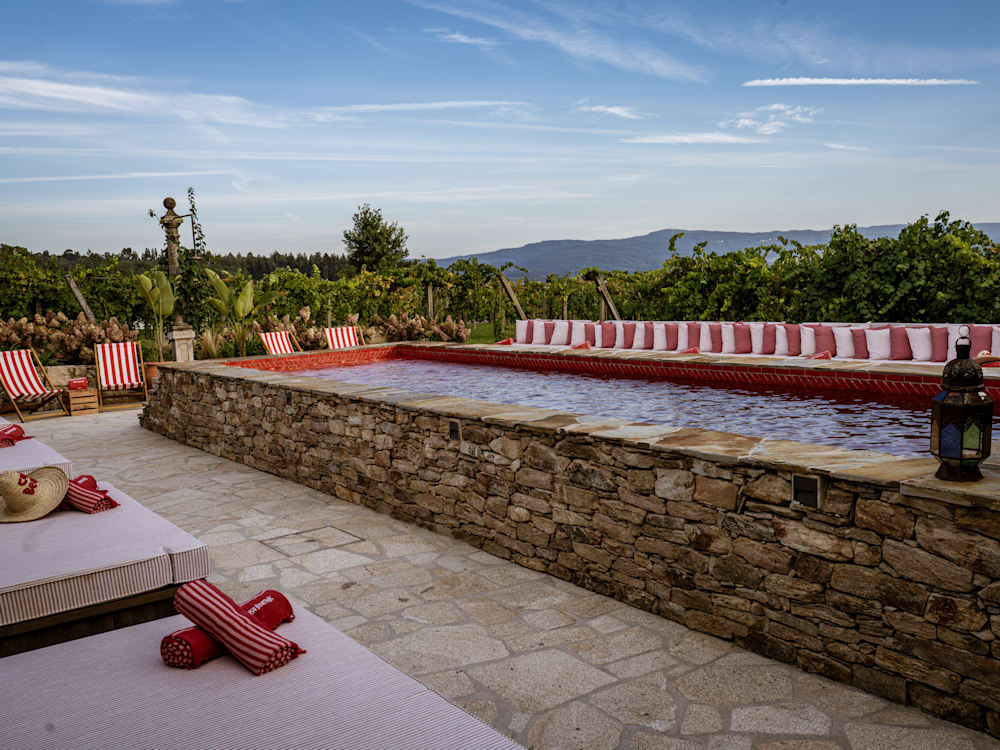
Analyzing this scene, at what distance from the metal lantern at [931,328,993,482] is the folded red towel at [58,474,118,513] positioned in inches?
167

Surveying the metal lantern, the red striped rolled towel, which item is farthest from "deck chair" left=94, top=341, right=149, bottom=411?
the metal lantern

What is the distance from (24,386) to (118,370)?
128 centimetres

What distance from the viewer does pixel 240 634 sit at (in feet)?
7.80

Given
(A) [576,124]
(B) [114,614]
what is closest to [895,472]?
(B) [114,614]

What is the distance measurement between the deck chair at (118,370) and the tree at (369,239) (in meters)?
26.9

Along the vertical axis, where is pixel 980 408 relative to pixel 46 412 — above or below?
above

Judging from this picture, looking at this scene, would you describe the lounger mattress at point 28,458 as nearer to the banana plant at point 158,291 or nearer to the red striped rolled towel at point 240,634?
the red striped rolled towel at point 240,634

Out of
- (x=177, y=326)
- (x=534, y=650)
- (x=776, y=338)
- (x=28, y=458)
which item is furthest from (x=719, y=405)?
(x=177, y=326)

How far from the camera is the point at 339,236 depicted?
3781 cm

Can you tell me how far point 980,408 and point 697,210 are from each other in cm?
2354

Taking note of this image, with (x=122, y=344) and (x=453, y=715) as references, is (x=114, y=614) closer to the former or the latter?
(x=453, y=715)

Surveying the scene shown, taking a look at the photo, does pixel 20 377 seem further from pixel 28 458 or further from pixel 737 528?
pixel 737 528

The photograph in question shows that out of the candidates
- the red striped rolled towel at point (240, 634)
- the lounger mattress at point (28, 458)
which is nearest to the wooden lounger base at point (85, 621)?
the red striped rolled towel at point (240, 634)

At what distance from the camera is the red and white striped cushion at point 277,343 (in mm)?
11633
